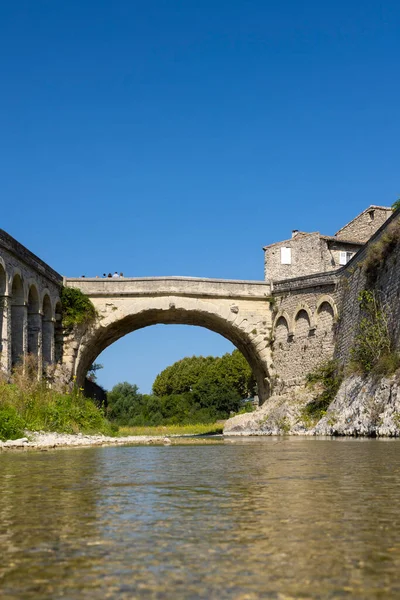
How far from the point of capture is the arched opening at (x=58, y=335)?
92.4ft

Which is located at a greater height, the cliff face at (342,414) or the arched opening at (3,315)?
the arched opening at (3,315)

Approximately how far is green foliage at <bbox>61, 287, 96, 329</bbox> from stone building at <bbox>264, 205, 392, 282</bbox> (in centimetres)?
1531

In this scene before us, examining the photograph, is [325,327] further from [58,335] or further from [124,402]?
[124,402]

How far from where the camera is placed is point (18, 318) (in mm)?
23594

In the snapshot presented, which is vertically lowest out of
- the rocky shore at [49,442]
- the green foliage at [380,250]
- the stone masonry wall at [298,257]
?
the rocky shore at [49,442]

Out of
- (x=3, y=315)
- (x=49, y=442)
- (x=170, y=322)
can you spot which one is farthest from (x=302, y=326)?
(x=49, y=442)

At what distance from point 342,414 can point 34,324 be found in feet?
34.9

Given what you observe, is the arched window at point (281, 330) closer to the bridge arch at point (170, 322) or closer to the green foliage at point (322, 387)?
the bridge arch at point (170, 322)

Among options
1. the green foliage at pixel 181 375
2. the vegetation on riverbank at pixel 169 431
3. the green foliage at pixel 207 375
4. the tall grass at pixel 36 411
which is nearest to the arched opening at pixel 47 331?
the tall grass at pixel 36 411

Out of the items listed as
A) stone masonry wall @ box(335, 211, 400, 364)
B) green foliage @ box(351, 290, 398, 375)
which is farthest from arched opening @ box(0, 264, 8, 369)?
stone masonry wall @ box(335, 211, 400, 364)

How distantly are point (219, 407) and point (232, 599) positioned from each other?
5912 centimetres

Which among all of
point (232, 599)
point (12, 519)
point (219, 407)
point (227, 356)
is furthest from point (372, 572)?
point (227, 356)

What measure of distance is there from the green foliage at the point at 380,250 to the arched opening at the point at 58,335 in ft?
38.2

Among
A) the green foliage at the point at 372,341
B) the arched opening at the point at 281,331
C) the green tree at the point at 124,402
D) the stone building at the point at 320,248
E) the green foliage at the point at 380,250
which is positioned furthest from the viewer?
the green tree at the point at 124,402
